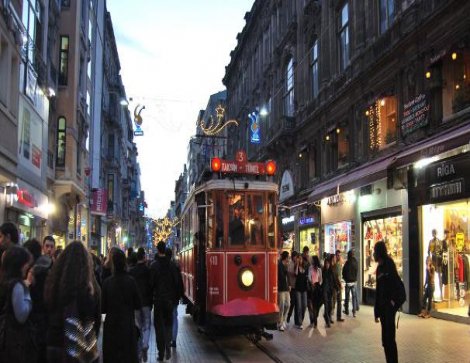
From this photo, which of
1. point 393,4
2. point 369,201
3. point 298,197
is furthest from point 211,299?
point 298,197

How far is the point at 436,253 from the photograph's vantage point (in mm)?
15242

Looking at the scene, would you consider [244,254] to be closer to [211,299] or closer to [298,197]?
[211,299]

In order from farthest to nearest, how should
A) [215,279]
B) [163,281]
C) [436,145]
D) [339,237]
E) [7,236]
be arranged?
[339,237]
[436,145]
[215,279]
[163,281]
[7,236]

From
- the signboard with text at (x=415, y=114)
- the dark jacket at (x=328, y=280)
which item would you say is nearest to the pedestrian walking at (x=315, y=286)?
the dark jacket at (x=328, y=280)

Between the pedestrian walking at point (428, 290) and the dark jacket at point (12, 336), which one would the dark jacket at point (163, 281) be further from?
the pedestrian walking at point (428, 290)

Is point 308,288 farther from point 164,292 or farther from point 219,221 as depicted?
point 164,292

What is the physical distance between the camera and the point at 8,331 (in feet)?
15.6

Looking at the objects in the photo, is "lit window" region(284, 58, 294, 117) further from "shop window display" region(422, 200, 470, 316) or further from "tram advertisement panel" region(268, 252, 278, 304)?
"tram advertisement panel" region(268, 252, 278, 304)

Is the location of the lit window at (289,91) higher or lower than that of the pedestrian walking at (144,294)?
higher

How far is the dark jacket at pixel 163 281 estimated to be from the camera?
9883mm

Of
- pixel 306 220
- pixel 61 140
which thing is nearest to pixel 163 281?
pixel 61 140

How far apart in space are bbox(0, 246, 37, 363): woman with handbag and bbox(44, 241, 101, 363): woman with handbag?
16 centimetres

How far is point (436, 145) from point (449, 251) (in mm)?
3363

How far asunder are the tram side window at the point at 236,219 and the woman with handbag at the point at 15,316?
6.64 meters
